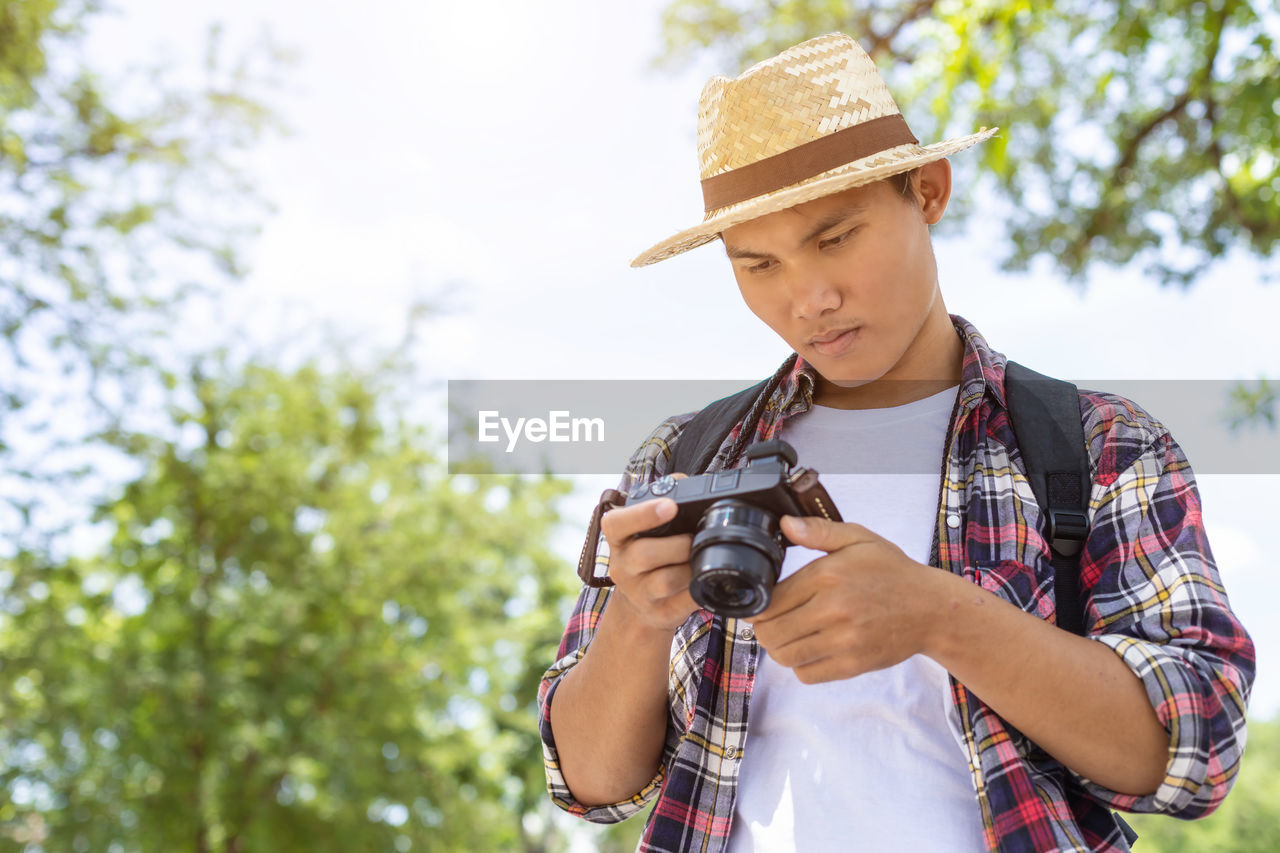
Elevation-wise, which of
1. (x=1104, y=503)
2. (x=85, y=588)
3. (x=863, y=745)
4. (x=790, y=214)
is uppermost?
(x=790, y=214)

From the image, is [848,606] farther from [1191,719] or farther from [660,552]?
[1191,719]

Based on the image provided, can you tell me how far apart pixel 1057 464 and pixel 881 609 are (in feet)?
1.60

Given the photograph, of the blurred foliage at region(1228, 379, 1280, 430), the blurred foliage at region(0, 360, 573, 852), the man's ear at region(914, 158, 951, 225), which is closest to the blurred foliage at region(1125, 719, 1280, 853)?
the blurred foliage at region(0, 360, 573, 852)

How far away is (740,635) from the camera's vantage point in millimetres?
1709

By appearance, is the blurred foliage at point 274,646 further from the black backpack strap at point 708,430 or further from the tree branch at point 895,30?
the black backpack strap at point 708,430

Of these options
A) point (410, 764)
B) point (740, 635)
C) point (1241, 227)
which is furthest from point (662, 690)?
point (410, 764)

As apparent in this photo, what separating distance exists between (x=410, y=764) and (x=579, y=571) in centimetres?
970

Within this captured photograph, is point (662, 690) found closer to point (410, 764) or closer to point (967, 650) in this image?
point (967, 650)

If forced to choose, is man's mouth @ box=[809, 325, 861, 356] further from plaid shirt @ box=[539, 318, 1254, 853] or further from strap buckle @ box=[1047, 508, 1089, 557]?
strap buckle @ box=[1047, 508, 1089, 557]

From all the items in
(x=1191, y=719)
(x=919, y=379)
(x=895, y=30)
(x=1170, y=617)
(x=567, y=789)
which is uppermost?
(x=895, y=30)

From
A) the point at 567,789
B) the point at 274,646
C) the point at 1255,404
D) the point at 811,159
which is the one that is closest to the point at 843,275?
the point at 811,159

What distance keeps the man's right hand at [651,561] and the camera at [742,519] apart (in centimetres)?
3

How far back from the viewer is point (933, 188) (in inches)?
76.7

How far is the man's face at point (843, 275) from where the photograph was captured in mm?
1725
